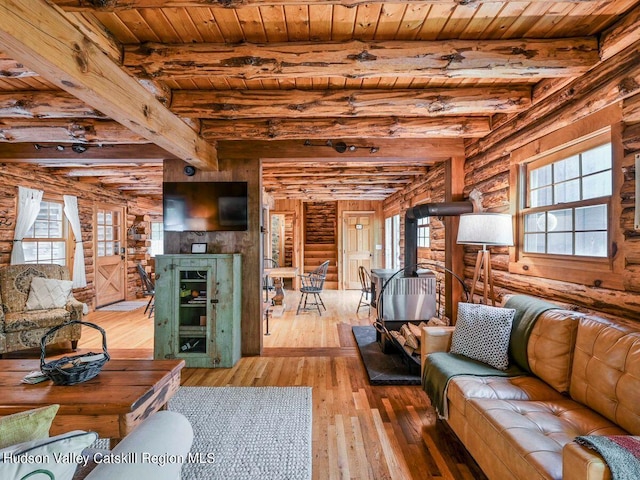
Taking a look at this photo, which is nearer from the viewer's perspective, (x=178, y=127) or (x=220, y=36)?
(x=220, y=36)

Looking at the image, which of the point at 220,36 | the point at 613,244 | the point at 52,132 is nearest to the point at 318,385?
the point at 613,244

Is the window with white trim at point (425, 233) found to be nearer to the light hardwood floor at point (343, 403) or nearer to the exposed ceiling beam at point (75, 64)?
the light hardwood floor at point (343, 403)

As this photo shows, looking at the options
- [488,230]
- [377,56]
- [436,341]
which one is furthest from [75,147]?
[488,230]

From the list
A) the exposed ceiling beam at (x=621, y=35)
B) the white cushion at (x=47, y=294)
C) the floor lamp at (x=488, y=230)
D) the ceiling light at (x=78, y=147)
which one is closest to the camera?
the exposed ceiling beam at (x=621, y=35)

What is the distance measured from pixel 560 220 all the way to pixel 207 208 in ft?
11.3

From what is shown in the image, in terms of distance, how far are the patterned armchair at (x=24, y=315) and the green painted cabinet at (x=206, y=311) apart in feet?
5.02

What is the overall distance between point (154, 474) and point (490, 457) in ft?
5.04

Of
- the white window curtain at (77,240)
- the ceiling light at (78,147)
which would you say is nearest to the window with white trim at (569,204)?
the ceiling light at (78,147)

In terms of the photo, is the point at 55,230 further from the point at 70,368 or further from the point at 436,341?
the point at 436,341

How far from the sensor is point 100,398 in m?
1.61

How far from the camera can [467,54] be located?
198 cm

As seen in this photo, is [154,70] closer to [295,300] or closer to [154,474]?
[154,474]

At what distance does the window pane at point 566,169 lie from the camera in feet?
7.36

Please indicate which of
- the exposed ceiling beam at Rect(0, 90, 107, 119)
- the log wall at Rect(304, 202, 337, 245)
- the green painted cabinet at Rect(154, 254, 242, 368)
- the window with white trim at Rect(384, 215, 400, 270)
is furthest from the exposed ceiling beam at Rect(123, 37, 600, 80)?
the log wall at Rect(304, 202, 337, 245)
